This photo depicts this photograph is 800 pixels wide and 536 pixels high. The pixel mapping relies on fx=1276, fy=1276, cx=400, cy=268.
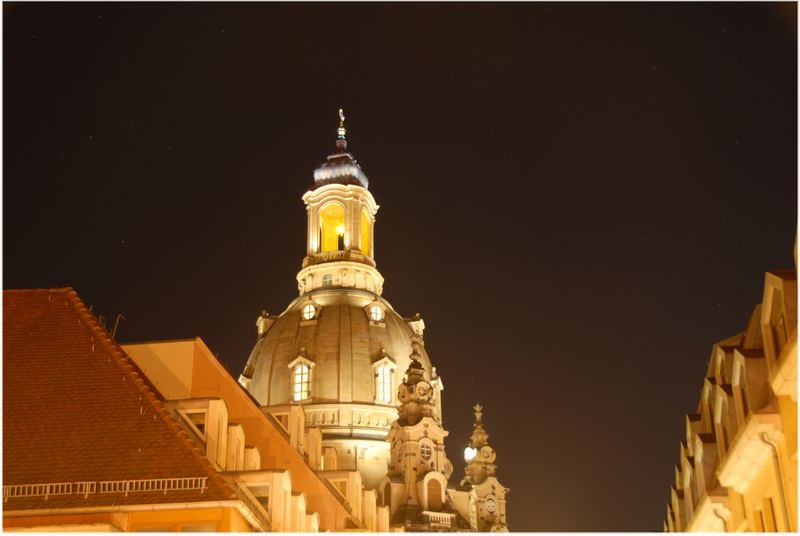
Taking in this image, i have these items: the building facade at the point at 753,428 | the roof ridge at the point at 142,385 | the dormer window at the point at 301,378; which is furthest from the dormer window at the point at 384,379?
the roof ridge at the point at 142,385

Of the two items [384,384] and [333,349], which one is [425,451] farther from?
[333,349]

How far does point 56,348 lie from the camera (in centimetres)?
3209

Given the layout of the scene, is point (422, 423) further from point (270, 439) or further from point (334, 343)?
point (270, 439)

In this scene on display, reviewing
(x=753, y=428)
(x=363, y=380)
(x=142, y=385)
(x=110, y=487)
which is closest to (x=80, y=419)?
(x=142, y=385)

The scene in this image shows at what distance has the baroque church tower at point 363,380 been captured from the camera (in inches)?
3981

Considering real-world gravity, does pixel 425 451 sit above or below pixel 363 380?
below

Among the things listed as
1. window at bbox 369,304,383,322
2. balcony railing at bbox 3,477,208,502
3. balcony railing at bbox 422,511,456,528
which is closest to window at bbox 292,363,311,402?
window at bbox 369,304,383,322

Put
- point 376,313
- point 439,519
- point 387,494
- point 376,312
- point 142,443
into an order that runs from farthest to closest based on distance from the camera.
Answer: point 376,312 < point 376,313 < point 387,494 < point 439,519 < point 142,443

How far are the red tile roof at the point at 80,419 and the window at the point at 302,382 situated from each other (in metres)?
76.0

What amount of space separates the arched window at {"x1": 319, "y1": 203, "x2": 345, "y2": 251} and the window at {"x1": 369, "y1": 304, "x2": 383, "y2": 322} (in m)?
12.2

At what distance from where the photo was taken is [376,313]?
11538 centimetres

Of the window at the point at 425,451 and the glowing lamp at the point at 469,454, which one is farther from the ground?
the glowing lamp at the point at 469,454

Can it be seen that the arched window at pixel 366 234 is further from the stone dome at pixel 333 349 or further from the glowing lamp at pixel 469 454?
the glowing lamp at pixel 469 454

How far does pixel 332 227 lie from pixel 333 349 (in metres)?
20.6
